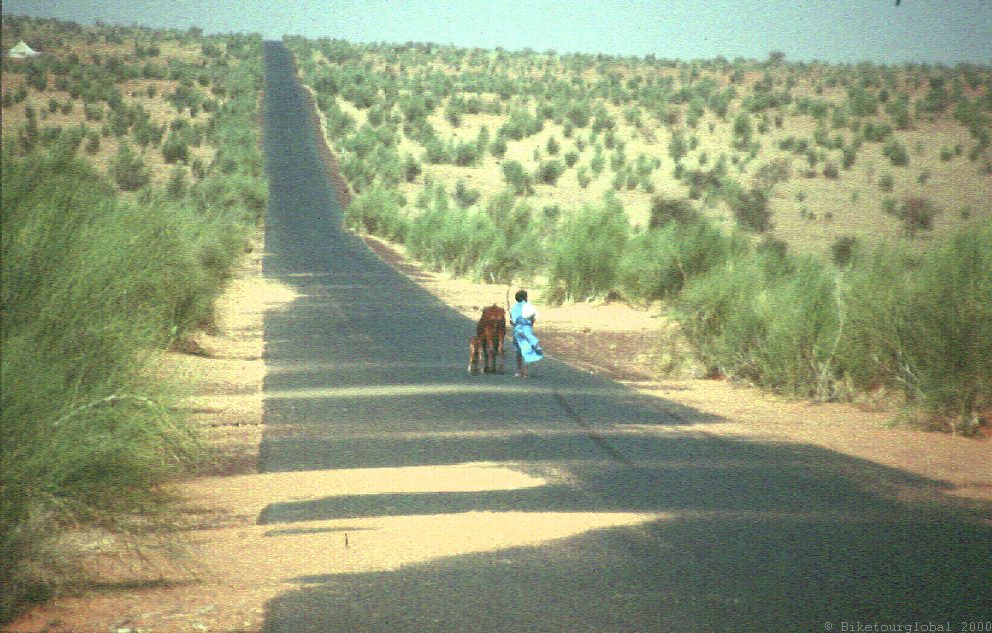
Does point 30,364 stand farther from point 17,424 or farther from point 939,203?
point 939,203

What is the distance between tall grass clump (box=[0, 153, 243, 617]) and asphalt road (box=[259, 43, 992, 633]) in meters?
1.34

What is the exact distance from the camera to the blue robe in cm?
1864

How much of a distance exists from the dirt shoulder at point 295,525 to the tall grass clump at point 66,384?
0.37m

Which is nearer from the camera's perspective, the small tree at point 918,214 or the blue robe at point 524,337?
the blue robe at point 524,337

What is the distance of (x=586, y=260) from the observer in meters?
34.2

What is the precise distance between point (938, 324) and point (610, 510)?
7.16 m

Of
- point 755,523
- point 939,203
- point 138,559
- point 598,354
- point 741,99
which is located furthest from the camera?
point 741,99

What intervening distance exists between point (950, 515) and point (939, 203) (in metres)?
51.1

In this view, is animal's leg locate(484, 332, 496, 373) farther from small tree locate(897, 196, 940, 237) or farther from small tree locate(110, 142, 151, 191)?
small tree locate(110, 142, 151, 191)

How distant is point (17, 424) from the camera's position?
7453 mm

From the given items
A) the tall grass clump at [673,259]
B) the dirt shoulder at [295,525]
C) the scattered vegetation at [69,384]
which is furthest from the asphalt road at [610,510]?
the tall grass clump at [673,259]

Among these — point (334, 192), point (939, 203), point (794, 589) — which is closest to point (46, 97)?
point (334, 192)

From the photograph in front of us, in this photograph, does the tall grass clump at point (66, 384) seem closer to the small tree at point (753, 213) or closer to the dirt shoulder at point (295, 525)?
the dirt shoulder at point (295, 525)

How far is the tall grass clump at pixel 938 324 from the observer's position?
1538cm
